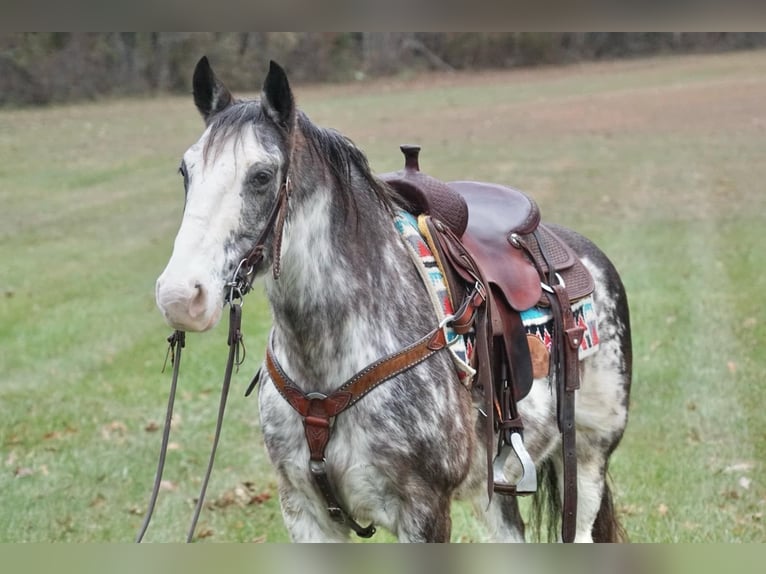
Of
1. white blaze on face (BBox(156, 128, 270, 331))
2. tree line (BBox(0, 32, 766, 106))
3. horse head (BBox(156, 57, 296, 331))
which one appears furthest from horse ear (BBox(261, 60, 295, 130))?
tree line (BBox(0, 32, 766, 106))

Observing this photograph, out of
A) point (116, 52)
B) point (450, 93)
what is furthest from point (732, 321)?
point (450, 93)

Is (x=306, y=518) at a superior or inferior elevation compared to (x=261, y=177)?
inferior

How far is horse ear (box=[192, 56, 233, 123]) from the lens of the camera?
2.52 meters

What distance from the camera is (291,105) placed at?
7.88ft

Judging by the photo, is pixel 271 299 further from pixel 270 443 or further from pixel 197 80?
pixel 197 80

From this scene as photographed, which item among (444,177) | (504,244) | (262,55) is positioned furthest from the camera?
(444,177)

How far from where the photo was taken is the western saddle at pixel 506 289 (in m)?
2.98

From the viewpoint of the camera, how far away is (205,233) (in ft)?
7.04

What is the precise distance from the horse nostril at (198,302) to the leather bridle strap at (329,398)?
2.16 feet

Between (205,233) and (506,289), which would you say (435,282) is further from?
(205,233)

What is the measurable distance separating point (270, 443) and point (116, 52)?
11.4m

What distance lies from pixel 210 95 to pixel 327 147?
→ 1.23ft

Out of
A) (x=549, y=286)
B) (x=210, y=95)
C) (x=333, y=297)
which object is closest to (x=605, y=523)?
(x=549, y=286)

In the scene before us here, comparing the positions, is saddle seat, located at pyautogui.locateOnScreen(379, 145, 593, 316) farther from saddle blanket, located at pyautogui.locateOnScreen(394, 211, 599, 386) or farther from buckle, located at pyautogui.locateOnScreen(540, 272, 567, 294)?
saddle blanket, located at pyautogui.locateOnScreen(394, 211, 599, 386)
